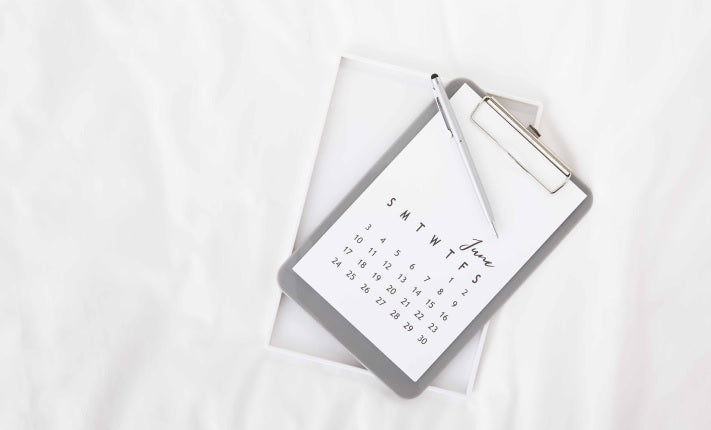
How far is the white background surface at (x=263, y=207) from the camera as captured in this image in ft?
1.28

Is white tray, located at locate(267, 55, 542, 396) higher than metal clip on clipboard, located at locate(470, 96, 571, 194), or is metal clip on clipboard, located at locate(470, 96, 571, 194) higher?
metal clip on clipboard, located at locate(470, 96, 571, 194)

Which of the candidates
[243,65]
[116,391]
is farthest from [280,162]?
[116,391]

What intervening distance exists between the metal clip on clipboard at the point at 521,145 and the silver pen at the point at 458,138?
0.02m

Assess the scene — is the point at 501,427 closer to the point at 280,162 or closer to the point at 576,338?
the point at 576,338

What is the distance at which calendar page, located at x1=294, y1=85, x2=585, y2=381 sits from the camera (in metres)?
0.38

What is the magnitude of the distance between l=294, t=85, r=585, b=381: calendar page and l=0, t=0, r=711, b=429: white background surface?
3 centimetres

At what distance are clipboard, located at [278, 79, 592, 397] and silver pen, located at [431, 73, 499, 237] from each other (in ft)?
0.04

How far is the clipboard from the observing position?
37cm

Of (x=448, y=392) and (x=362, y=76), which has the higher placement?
(x=362, y=76)

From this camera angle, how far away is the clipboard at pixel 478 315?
1.23 feet

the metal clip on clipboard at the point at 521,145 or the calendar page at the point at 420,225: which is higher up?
the metal clip on clipboard at the point at 521,145

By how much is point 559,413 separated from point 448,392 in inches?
3.0

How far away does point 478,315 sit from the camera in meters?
0.38

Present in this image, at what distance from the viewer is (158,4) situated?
39 cm
